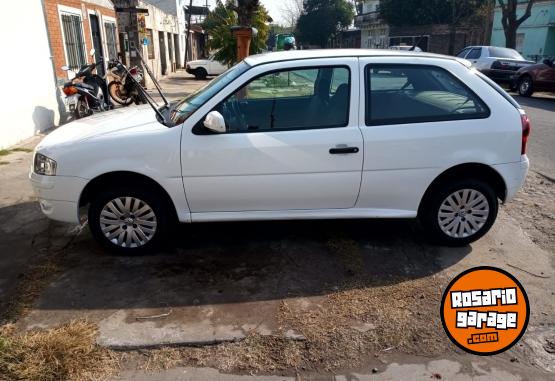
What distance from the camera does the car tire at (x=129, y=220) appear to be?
13.1 ft

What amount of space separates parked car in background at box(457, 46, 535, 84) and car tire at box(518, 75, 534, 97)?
0.97m

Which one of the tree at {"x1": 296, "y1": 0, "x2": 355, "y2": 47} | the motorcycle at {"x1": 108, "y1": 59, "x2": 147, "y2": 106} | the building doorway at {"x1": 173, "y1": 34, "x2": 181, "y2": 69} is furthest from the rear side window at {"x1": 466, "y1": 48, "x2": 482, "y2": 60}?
the tree at {"x1": 296, "y1": 0, "x2": 355, "y2": 47}

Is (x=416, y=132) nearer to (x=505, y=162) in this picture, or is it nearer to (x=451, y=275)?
(x=505, y=162)

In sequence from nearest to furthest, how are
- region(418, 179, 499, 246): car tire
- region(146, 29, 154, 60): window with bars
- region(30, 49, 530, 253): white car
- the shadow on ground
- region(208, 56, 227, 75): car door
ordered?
the shadow on ground
region(30, 49, 530, 253): white car
region(418, 179, 499, 246): car tire
region(146, 29, 154, 60): window with bars
region(208, 56, 227, 75): car door

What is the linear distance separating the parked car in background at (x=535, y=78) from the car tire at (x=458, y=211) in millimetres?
12629

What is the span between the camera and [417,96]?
4082mm

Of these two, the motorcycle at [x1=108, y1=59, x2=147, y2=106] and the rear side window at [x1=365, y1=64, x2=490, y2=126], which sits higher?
the rear side window at [x1=365, y1=64, x2=490, y2=126]

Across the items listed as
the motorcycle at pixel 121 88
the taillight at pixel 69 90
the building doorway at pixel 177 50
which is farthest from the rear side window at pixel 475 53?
the building doorway at pixel 177 50

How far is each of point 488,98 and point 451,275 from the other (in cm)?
160

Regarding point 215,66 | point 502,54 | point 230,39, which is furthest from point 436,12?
point 230,39

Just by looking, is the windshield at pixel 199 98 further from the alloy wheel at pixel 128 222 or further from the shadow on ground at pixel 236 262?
the shadow on ground at pixel 236 262

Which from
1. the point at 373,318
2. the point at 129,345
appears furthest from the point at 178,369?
the point at 373,318

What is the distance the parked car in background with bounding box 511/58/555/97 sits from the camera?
1448 centimetres

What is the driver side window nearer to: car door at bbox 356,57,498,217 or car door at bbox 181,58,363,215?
car door at bbox 181,58,363,215
